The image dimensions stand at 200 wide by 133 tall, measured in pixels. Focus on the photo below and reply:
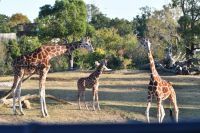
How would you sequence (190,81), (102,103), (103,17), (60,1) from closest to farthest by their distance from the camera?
(102,103), (190,81), (60,1), (103,17)

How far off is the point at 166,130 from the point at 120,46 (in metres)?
33.5

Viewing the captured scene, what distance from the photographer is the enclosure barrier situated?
5.98 ft

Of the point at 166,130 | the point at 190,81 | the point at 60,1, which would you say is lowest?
the point at 190,81

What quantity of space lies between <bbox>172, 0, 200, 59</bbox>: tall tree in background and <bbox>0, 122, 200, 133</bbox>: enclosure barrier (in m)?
25.8

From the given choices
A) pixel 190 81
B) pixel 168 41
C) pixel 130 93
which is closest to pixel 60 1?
pixel 168 41

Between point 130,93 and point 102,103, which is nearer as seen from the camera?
point 102,103

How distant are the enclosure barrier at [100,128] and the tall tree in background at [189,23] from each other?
84.6 feet

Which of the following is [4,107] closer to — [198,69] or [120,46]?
[198,69]

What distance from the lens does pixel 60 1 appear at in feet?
108

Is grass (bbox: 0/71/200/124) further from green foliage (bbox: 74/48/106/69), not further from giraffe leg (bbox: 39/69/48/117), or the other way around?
green foliage (bbox: 74/48/106/69)

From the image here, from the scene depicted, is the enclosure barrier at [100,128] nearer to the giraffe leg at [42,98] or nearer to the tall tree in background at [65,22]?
the giraffe leg at [42,98]

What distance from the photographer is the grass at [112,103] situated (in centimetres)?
1141

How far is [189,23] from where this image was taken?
28.2 m

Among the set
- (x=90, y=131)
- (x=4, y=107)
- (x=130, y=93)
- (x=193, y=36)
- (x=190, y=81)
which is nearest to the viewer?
(x=90, y=131)
